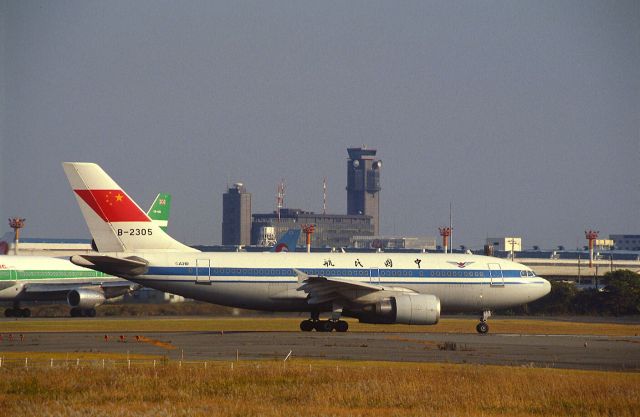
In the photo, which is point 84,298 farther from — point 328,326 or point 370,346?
point 370,346

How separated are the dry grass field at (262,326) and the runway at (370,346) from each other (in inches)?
148

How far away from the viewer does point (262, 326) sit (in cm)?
5503

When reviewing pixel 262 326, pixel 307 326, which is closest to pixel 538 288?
pixel 307 326

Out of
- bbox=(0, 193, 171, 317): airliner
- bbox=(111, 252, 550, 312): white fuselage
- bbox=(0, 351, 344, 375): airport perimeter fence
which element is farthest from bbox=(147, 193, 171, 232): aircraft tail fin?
bbox=(0, 351, 344, 375): airport perimeter fence

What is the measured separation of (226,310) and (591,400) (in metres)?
45.1

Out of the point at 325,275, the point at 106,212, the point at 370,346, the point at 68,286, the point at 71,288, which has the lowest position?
the point at 370,346

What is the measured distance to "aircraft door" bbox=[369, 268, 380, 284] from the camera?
49688 millimetres

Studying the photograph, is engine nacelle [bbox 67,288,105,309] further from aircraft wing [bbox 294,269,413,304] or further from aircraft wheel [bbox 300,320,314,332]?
aircraft wing [bbox 294,269,413,304]

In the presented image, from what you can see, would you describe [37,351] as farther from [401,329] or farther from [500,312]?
[500,312]

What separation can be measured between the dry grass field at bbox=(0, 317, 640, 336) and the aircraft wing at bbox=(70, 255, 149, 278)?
17.5ft

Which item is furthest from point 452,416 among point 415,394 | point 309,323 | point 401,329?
point 401,329

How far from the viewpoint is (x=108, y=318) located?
208 feet

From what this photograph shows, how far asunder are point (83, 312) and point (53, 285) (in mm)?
3165

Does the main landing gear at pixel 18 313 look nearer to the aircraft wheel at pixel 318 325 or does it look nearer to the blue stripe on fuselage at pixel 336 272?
the blue stripe on fuselage at pixel 336 272
